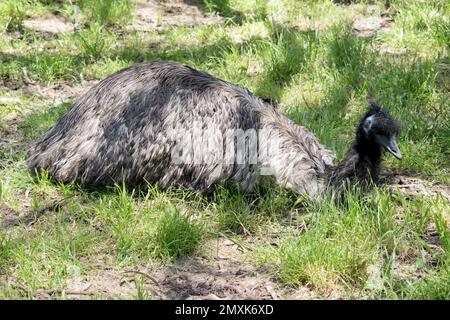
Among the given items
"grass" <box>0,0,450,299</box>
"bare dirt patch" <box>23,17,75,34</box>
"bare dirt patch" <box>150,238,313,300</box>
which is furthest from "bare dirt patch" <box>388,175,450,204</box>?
"bare dirt patch" <box>23,17,75,34</box>

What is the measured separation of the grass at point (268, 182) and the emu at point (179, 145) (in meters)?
0.12

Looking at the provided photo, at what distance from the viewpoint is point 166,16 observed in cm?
814

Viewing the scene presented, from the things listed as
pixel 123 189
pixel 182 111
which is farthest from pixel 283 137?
pixel 123 189

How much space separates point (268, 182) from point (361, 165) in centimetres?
61

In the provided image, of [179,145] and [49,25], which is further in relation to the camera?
[49,25]

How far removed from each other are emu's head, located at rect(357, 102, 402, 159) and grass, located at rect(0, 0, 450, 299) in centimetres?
→ 33

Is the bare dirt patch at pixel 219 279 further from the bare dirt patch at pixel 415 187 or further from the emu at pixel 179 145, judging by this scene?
the bare dirt patch at pixel 415 187

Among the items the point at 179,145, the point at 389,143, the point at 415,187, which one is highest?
the point at 389,143

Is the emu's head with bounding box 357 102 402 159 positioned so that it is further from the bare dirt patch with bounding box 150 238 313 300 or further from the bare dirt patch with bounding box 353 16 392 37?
the bare dirt patch with bounding box 353 16 392 37

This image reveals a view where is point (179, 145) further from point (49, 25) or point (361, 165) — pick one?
point (49, 25)

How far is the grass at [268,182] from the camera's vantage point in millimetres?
4219

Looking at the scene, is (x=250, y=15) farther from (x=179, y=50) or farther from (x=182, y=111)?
(x=182, y=111)

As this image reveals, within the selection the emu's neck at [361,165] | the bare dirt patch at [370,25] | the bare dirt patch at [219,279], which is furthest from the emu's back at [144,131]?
the bare dirt patch at [370,25]

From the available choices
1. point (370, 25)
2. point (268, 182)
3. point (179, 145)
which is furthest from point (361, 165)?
point (370, 25)
